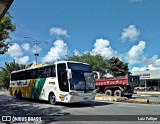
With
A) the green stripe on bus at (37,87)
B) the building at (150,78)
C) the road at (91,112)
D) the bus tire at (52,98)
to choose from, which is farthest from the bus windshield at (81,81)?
the building at (150,78)

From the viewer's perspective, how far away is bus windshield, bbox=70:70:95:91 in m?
20.1

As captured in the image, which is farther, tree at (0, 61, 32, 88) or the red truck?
tree at (0, 61, 32, 88)

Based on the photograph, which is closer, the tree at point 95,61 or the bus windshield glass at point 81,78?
the bus windshield glass at point 81,78

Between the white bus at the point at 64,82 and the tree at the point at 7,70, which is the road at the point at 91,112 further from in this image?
the tree at the point at 7,70

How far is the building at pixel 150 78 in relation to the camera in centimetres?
7138

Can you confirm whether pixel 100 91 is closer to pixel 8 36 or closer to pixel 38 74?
pixel 38 74

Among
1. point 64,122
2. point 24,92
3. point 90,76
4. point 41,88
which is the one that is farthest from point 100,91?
point 64,122

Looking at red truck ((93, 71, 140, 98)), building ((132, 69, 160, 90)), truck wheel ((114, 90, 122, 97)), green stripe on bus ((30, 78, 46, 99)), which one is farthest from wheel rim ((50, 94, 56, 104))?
building ((132, 69, 160, 90))

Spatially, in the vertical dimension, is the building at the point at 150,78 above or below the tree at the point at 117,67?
below

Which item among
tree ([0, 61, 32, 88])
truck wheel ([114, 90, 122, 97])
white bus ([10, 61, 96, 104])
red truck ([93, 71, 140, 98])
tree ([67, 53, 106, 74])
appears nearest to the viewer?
white bus ([10, 61, 96, 104])

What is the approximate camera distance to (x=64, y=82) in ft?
68.0

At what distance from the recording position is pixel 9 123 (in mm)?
12914

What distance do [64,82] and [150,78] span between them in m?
Answer: 55.4

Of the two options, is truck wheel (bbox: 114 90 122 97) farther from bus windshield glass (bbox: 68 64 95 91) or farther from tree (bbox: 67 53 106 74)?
tree (bbox: 67 53 106 74)
